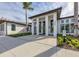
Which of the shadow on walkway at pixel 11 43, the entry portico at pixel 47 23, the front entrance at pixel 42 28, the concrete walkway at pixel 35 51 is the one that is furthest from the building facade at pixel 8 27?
the concrete walkway at pixel 35 51

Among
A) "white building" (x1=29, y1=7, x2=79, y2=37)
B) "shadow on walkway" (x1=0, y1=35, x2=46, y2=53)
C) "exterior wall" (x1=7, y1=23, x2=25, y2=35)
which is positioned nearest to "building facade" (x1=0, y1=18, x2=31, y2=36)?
"exterior wall" (x1=7, y1=23, x2=25, y2=35)

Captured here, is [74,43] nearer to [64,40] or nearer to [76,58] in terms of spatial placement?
[64,40]

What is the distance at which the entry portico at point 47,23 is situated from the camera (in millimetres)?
20892

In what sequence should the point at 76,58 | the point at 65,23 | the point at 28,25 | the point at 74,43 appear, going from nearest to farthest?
the point at 76,58 < the point at 74,43 < the point at 65,23 < the point at 28,25

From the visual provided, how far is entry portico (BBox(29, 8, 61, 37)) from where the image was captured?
2089 centimetres

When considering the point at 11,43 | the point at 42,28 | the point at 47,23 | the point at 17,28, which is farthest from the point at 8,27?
the point at 11,43

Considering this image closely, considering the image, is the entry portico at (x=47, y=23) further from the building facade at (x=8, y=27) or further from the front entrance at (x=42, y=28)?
the building facade at (x=8, y=27)

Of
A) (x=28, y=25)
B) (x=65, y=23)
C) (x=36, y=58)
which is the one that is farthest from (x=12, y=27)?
(x=36, y=58)

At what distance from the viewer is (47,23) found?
22.5 metres

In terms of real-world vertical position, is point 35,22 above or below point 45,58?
above

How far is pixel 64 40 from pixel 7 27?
21602 mm

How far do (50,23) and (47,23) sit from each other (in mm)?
562

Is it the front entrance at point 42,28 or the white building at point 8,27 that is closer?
the front entrance at point 42,28

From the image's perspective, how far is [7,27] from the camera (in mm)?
32781
